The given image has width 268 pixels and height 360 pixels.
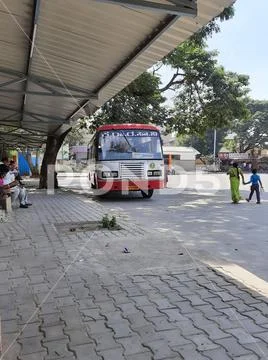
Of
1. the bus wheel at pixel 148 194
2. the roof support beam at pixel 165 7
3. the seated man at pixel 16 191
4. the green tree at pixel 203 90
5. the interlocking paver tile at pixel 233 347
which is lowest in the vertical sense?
the interlocking paver tile at pixel 233 347

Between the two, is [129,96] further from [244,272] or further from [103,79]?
[244,272]

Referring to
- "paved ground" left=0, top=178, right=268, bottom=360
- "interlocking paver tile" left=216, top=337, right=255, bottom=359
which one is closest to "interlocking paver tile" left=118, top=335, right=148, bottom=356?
"paved ground" left=0, top=178, right=268, bottom=360

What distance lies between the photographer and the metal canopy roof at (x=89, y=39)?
17.9 feet

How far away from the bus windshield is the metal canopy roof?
17.2 ft

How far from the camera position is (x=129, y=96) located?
20.9m

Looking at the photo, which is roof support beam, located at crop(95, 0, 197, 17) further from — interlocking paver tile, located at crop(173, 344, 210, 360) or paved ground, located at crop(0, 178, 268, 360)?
interlocking paver tile, located at crop(173, 344, 210, 360)

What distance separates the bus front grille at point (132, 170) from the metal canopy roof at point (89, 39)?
518 centimetres

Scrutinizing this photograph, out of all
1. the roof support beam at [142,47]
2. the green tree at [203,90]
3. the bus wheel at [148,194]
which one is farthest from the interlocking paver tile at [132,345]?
the green tree at [203,90]

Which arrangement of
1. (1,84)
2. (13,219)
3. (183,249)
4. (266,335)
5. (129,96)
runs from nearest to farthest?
(266,335) → (183,249) → (1,84) → (13,219) → (129,96)

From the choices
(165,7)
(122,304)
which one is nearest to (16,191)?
(122,304)

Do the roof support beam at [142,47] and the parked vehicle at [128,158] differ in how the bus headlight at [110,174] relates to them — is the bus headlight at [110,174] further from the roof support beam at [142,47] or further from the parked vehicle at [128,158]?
the roof support beam at [142,47]

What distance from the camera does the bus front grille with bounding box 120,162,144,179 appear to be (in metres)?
16.7

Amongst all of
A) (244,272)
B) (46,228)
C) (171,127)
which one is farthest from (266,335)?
(171,127)

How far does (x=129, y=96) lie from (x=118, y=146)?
4.71 m
